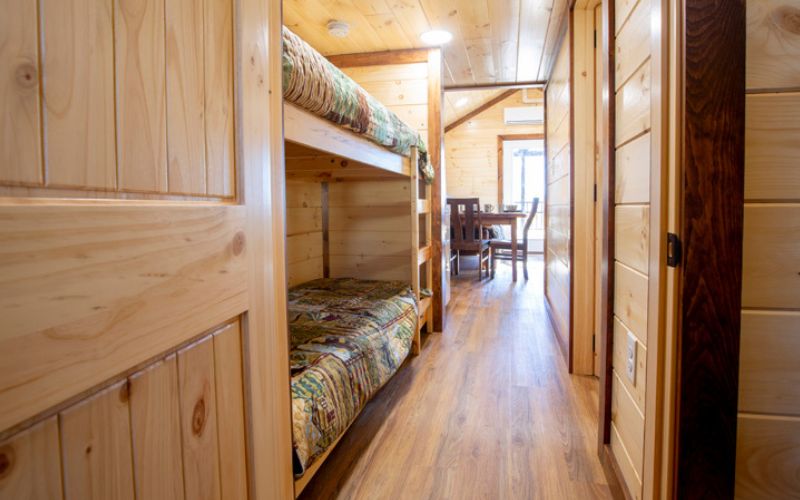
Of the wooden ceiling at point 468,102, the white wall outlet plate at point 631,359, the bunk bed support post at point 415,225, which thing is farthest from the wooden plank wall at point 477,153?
the white wall outlet plate at point 631,359

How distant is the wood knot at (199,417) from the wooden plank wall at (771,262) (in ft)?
3.28

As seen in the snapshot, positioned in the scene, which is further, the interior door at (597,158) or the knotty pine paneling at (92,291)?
the interior door at (597,158)

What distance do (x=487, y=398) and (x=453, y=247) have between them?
3258 mm

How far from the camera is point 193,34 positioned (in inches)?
25.4

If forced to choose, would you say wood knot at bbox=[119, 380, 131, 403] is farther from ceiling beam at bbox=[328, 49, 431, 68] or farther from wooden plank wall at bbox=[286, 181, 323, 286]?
ceiling beam at bbox=[328, 49, 431, 68]

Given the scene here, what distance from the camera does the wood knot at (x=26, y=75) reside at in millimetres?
406

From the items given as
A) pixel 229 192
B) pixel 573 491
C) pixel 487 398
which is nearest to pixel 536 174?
pixel 487 398

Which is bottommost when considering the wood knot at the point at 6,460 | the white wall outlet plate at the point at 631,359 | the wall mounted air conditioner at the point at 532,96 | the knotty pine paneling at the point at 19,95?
the white wall outlet plate at the point at 631,359

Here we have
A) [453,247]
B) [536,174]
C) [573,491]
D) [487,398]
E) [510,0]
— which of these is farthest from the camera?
[536,174]

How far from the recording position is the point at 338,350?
164 centimetres

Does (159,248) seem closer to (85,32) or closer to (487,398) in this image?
(85,32)

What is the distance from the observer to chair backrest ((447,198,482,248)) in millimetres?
5223

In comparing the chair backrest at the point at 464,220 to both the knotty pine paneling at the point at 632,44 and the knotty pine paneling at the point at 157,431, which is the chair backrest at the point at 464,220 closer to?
the knotty pine paneling at the point at 632,44

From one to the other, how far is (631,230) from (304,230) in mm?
2147
